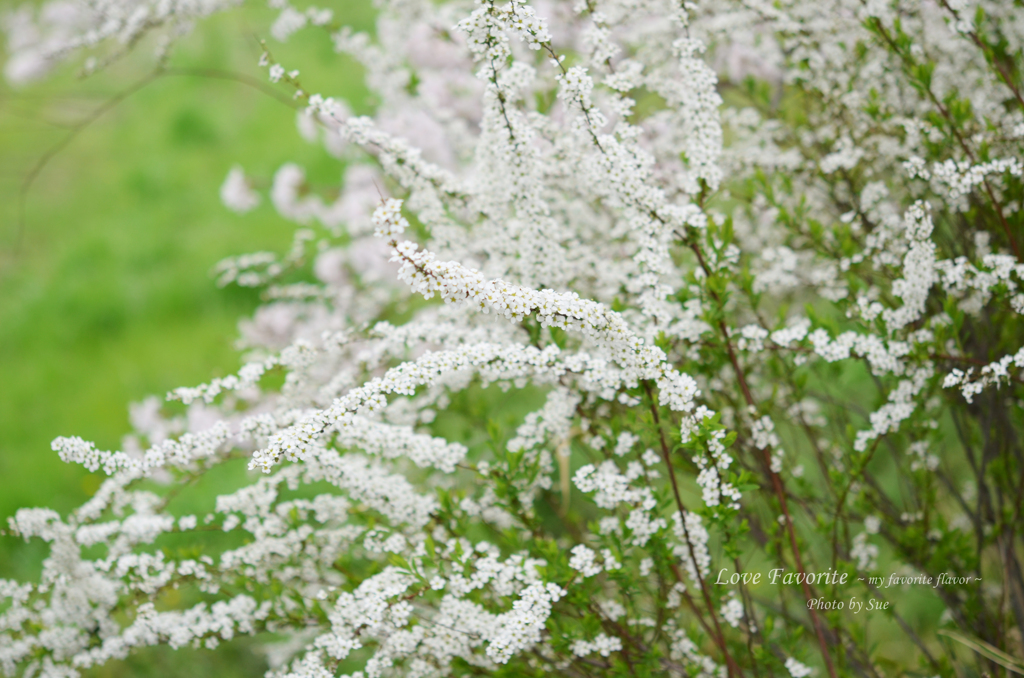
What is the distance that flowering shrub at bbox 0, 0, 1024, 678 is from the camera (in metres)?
2.06

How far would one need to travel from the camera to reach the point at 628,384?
2.01 metres

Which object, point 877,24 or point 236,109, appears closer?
point 877,24

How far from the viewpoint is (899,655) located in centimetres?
321

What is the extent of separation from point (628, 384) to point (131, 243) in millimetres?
5235

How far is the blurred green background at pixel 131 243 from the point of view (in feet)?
15.1

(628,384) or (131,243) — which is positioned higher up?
(131,243)

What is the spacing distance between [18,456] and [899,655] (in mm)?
5116

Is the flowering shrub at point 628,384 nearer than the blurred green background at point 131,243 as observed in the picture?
Yes

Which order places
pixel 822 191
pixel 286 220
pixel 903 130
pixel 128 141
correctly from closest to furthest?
1. pixel 903 130
2. pixel 822 191
3. pixel 286 220
4. pixel 128 141

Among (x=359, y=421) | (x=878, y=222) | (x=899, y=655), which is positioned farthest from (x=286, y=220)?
(x=899, y=655)

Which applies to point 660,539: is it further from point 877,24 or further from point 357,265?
point 357,265

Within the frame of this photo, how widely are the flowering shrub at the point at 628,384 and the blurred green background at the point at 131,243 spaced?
4.59 ft

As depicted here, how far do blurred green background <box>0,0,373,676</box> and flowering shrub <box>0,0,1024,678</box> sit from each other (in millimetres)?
1399

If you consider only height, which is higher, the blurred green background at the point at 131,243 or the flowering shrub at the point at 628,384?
the blurred green background at the point at 131,243
